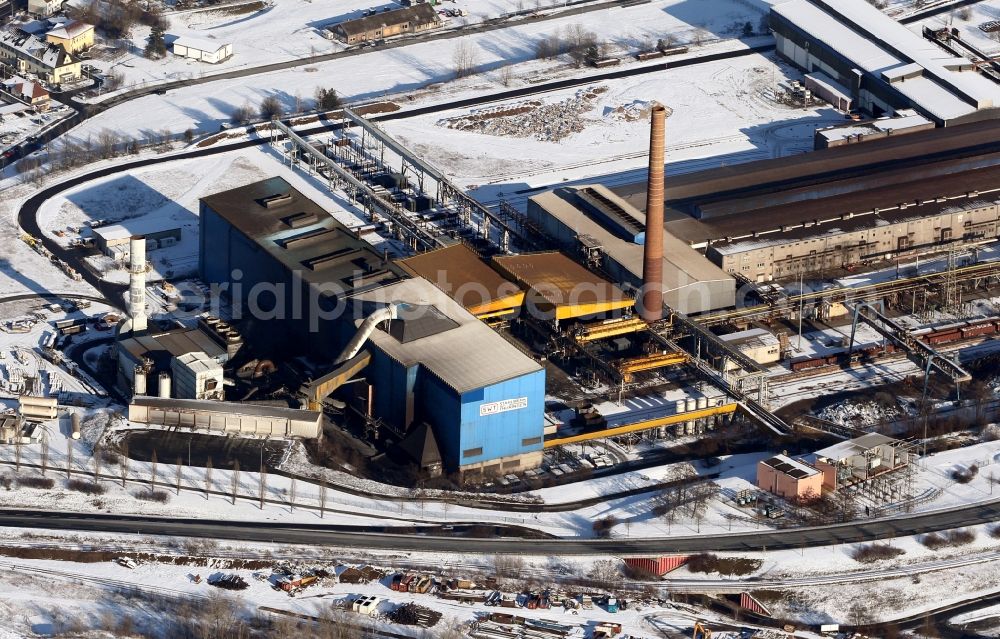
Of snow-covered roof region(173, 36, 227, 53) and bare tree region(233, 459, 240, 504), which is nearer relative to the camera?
bare tree region(233, 459, 240, 504)

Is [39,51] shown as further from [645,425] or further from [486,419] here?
[645,425]

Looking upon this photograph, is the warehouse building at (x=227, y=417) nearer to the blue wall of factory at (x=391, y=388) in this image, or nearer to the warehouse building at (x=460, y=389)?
the blue wall of factory at (x=391, y=388)

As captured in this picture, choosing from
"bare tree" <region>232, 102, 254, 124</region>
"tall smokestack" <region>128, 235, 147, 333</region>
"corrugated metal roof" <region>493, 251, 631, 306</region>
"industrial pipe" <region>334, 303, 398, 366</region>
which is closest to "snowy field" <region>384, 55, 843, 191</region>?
"bare tree" <region>232, 102, 254, 124</region>

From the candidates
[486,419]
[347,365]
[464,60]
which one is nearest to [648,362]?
[486,419]

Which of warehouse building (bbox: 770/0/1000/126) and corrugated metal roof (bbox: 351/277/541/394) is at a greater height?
warehouse building (bbox: 770/0/1000/126)

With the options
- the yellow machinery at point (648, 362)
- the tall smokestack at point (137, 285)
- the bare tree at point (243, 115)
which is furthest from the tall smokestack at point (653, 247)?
the bare tree at point (243, 115)

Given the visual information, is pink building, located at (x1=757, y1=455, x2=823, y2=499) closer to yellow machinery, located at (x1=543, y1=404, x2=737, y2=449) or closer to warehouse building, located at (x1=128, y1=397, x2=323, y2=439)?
yellow machinery, located at (x1=543, y1=404, x2=737, y2=449)

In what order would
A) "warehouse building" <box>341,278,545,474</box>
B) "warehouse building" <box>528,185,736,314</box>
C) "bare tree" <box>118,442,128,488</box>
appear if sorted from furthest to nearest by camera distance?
"warehouse building" <box>528,185,736,314</box>
"warehouse building" <box>341,278,545,474</box>
"bare tree" <box>118,442,128,488</box>

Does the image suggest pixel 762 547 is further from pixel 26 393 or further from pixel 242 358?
pixel 26 393

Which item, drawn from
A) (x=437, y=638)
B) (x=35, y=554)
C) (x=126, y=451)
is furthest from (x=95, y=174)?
(x=437, y=638)
